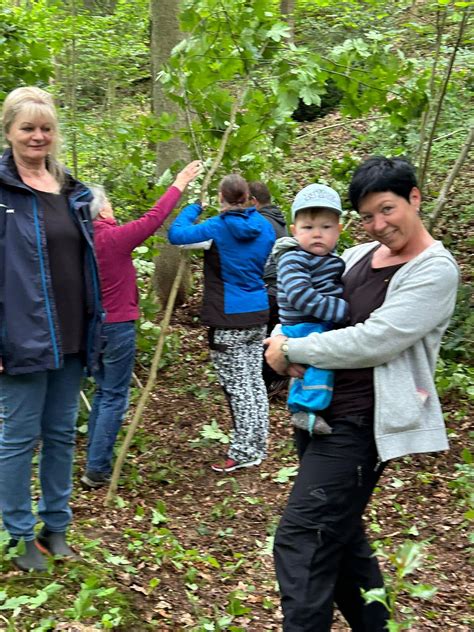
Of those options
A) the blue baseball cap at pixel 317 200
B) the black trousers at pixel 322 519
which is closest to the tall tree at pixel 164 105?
the blue baseball cap at pixel 317 200

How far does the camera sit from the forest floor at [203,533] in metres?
3.57

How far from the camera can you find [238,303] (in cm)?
547

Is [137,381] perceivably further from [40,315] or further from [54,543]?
[40,315]

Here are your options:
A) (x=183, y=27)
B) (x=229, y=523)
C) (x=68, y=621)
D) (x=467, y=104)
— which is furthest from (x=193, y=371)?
(x=467, y=104)

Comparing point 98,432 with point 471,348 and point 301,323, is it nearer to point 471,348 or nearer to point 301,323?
point 301,323

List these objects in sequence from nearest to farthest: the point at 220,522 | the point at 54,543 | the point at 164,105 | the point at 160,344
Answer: the point at 54,543 → the point at 220,522 → the point at 160,344 → the point at 164,105

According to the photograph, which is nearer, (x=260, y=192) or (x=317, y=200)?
(x=317, y=200)

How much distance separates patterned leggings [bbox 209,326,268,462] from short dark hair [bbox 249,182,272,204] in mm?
1308

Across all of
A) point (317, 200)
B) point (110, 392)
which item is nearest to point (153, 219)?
point (110, 392)

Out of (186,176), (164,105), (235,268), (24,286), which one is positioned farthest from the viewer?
(164,105)

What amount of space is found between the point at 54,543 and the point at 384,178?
2408mm

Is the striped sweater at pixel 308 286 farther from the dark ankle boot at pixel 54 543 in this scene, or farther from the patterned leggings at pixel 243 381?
the patterned leggings at pixel 243 381

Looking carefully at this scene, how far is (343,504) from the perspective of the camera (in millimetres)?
2879

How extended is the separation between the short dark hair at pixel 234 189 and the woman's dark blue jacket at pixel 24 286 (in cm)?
212
